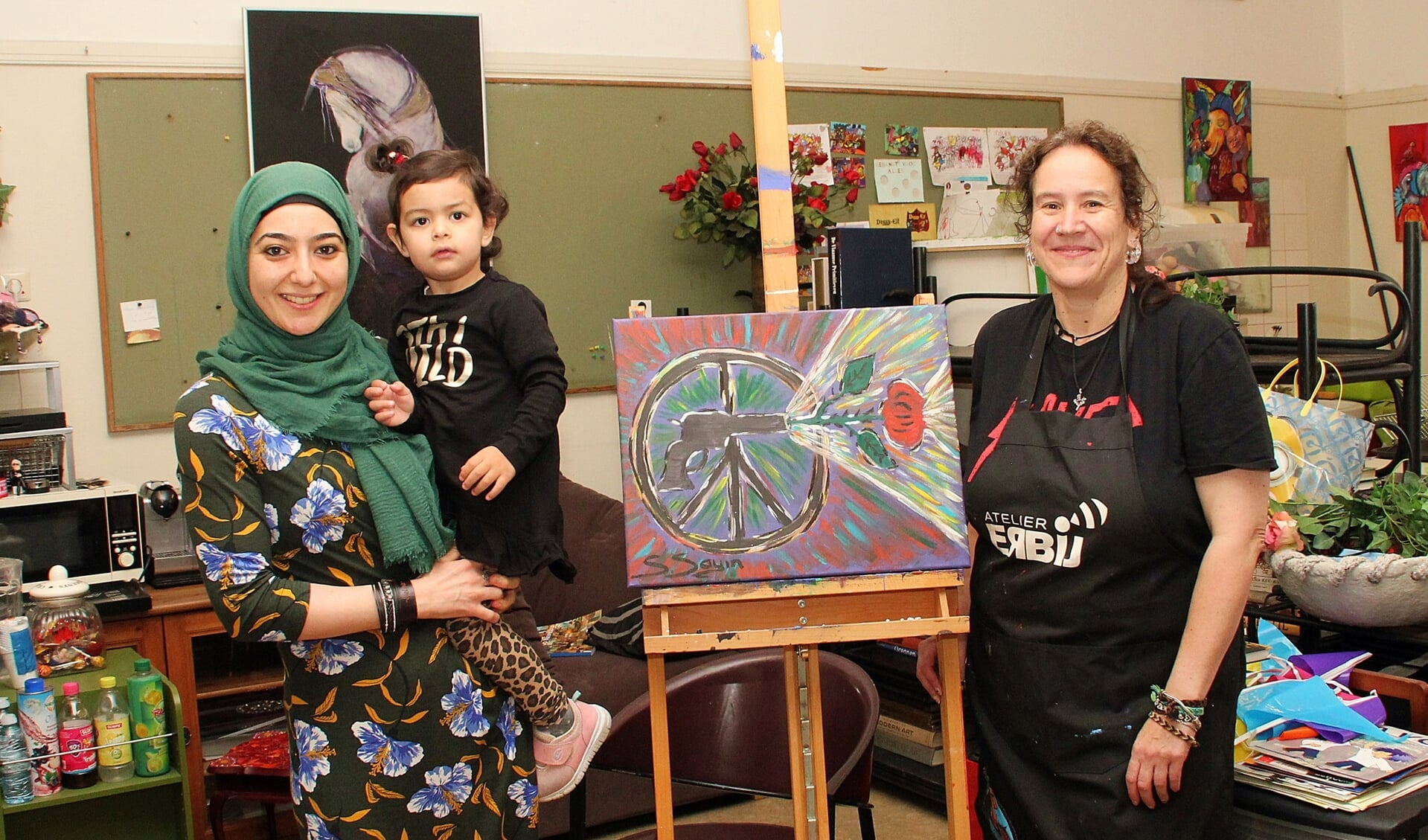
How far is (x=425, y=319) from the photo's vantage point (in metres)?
1.84

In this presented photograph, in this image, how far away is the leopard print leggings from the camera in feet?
5.48

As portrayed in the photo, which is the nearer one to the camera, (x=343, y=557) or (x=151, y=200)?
(x=343, y=557)

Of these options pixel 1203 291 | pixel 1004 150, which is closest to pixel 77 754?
pixel 1203 291

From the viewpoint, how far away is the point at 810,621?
1.73 m

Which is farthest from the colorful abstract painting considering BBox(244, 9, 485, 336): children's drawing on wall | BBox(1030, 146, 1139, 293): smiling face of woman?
BBox(244, 9, 485, 336): children's drawing on wall

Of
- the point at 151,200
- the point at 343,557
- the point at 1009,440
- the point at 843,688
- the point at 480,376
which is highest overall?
the point at 151,200

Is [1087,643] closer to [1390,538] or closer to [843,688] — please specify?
[843,688]

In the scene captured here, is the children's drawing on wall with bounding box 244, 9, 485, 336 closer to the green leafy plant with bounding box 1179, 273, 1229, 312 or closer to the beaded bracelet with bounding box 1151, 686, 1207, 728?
the green leafy plant with bounding box 1179, 273, 1229, 312

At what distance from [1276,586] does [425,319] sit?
1976mm

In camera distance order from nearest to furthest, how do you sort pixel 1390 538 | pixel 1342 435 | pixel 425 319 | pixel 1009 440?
pixel 1009 440 < pixel 425 319 < pixel 1390 538 < pixel 1342 435

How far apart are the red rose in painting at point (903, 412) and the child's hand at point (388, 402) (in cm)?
73

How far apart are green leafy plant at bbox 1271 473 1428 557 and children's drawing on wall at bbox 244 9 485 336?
2636mm

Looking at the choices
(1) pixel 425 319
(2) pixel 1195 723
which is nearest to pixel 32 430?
(1) pixel 425 319

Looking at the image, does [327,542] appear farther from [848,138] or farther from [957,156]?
[957,156]
